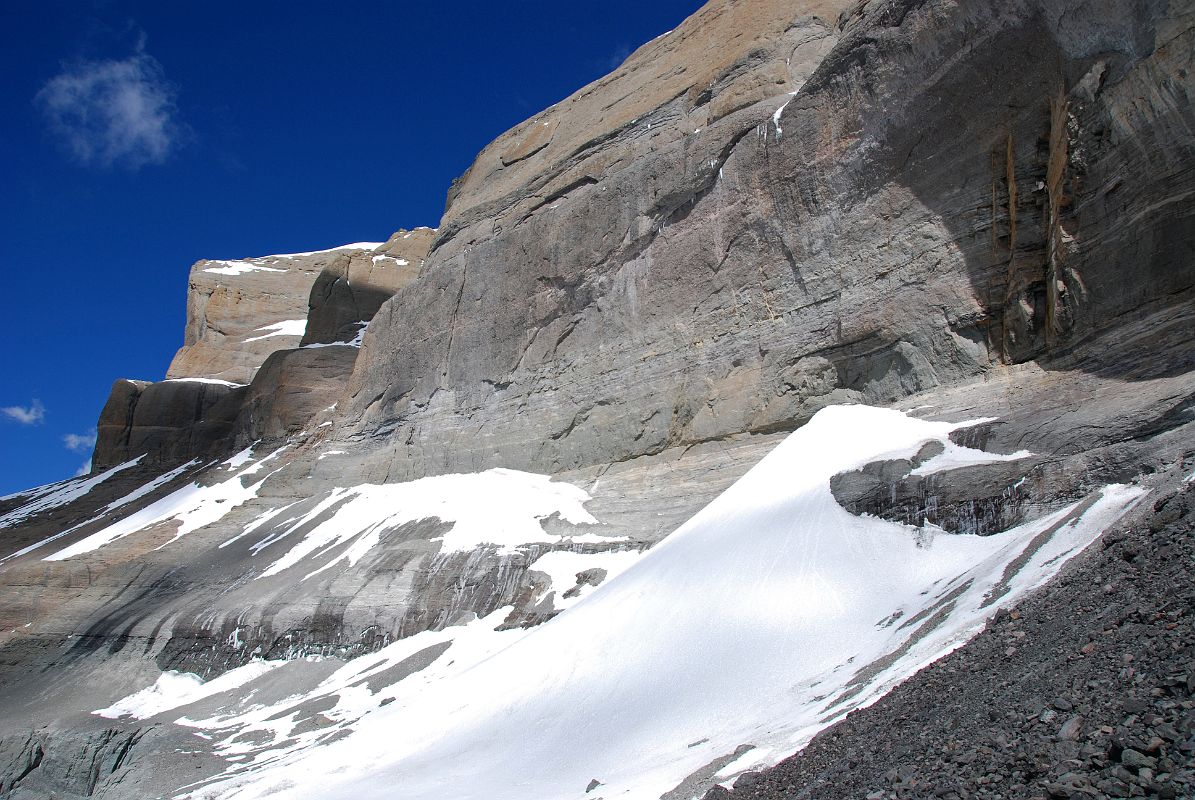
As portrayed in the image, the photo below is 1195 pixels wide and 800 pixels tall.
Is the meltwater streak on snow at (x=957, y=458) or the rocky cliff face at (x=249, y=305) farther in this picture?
the rocky cliff face at (x=249, y=305)

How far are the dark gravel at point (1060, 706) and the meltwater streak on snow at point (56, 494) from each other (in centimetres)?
4457

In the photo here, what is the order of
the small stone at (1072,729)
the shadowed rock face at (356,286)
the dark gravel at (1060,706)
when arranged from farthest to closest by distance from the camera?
1. the shadowed rock face at (356,286)
2. the small stone at (1072,729)
3. the dark gravel at (1060,706)

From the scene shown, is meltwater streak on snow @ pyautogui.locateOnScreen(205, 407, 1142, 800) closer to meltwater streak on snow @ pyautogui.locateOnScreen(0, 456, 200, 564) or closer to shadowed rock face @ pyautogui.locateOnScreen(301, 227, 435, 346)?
meltwater streak on snow @ pyautogui.locateOnScreen(0, 456, 200, 564)

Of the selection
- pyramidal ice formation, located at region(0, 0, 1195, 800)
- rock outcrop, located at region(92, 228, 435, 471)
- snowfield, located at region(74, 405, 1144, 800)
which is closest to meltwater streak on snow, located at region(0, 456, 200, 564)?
rock outcrop, located at region(92, 228, 435, 471)

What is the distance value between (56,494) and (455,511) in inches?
1251

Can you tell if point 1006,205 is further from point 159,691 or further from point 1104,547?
point 159,691

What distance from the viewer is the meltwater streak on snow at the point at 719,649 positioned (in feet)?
29.8

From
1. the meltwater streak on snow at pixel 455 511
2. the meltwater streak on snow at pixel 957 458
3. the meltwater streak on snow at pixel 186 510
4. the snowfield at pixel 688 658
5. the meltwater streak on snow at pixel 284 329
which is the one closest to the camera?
the snowfield at pixel 688 658

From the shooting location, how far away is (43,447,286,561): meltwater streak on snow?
102ft

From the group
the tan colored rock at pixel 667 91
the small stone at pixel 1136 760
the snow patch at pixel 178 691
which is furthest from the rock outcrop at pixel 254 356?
the small stone at pixel 1136 760

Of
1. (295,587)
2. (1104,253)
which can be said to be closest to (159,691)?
(295,587)

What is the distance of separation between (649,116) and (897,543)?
21.1 meters

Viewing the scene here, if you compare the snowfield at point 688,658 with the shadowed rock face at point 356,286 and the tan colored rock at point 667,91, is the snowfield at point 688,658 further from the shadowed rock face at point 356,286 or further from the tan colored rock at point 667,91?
the shadowed rock face at point 356,286

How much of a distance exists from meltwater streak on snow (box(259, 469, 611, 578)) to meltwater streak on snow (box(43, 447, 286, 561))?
5105mm
